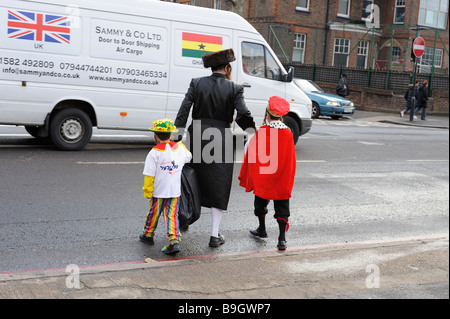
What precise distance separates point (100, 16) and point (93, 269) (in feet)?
22.4

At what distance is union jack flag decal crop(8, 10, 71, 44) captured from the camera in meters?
10.0

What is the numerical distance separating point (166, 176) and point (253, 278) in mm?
1322

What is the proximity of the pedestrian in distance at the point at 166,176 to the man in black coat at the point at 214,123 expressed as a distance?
23cm

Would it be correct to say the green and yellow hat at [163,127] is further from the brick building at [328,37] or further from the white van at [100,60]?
the brick building at [328,37]

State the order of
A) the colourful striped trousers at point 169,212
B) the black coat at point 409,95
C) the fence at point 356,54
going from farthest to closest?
the fence at point 356,54 < the black coat at point 409,95 < the colourful striped trousers at point 169,212

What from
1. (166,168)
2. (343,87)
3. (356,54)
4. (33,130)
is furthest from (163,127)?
(356,54)

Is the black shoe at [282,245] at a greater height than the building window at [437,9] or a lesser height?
lesser

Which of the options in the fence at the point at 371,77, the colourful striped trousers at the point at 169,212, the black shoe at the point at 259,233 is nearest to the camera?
the colourful striped trousers at the point at 169,212

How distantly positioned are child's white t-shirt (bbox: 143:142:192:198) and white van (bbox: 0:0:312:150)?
551cm

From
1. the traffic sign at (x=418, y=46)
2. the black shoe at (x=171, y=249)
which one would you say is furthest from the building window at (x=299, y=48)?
the black shoe at (x=171, y=249)

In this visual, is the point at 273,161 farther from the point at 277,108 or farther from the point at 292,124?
the point at 292,124

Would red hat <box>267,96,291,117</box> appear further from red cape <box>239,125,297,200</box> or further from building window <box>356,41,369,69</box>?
building window <box>356,41,369,69</box>

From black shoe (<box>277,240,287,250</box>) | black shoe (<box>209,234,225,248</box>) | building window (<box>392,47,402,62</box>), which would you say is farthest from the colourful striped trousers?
building window (<box>392,47,402,62</box>)

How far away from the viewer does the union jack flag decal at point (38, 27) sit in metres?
10.0
